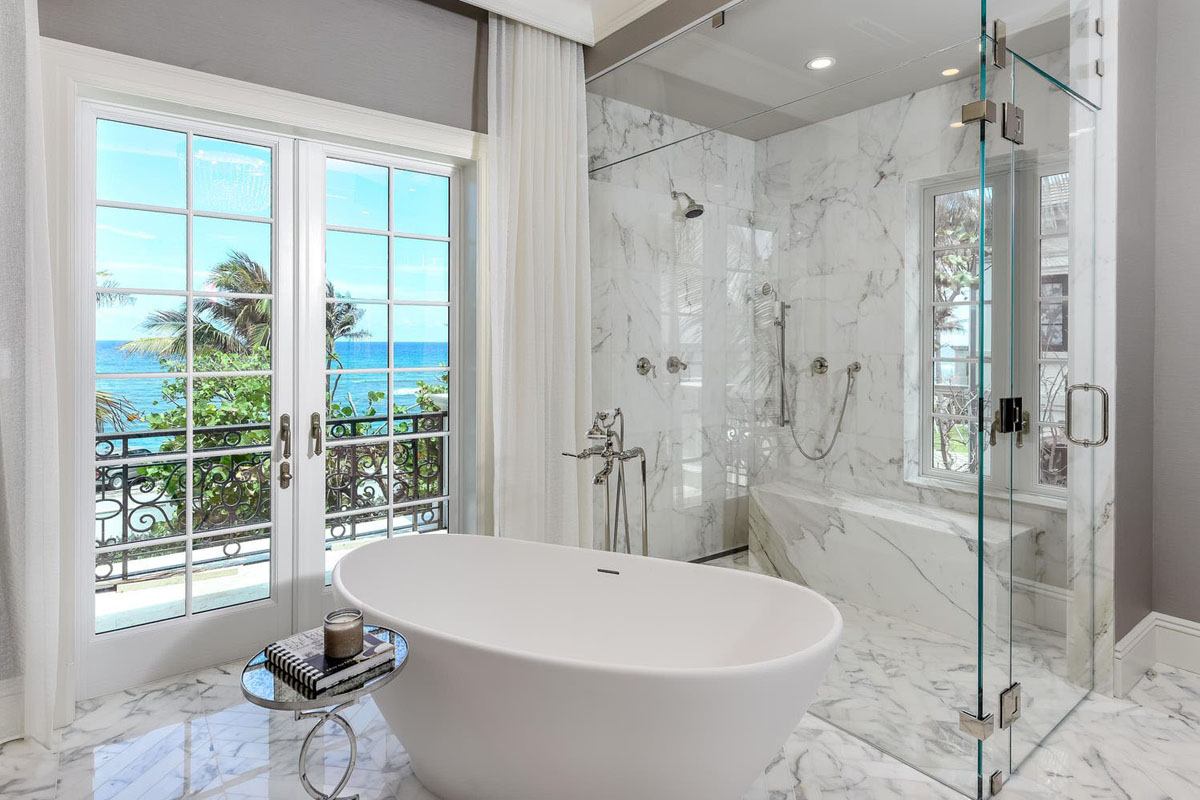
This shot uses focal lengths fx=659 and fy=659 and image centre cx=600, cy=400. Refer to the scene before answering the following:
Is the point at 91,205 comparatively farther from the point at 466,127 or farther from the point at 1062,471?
the point at 1062,471

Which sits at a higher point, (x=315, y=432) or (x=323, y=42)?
(x=323, y=42)

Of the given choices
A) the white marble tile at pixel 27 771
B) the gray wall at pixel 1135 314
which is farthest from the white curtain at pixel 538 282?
the gray wall at pixel 1135 314

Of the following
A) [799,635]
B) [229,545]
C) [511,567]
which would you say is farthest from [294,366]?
[799,635]

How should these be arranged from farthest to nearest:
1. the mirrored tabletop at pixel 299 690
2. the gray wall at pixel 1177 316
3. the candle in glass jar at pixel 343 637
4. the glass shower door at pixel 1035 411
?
the gray wall at pixel 1177 316
the glass shower door at pixel 1035 411
the candle in glass jar at pixel 343 637
the mirrored tabletop at pixel 299 690

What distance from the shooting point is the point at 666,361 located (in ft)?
9.55

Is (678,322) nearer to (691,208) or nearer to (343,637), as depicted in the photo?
(691,208)

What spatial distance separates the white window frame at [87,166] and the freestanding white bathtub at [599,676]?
930mm

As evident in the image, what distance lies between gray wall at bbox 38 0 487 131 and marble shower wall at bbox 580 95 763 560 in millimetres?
681

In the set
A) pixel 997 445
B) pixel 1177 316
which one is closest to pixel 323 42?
pixel 997 445

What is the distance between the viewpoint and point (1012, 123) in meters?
1.84

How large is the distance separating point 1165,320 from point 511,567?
9.01 feet

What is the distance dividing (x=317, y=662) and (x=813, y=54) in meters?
2.49

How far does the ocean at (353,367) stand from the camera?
233 cm

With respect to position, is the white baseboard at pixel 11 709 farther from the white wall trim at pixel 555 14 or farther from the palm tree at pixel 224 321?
the white wall trim at pixel 555 14
